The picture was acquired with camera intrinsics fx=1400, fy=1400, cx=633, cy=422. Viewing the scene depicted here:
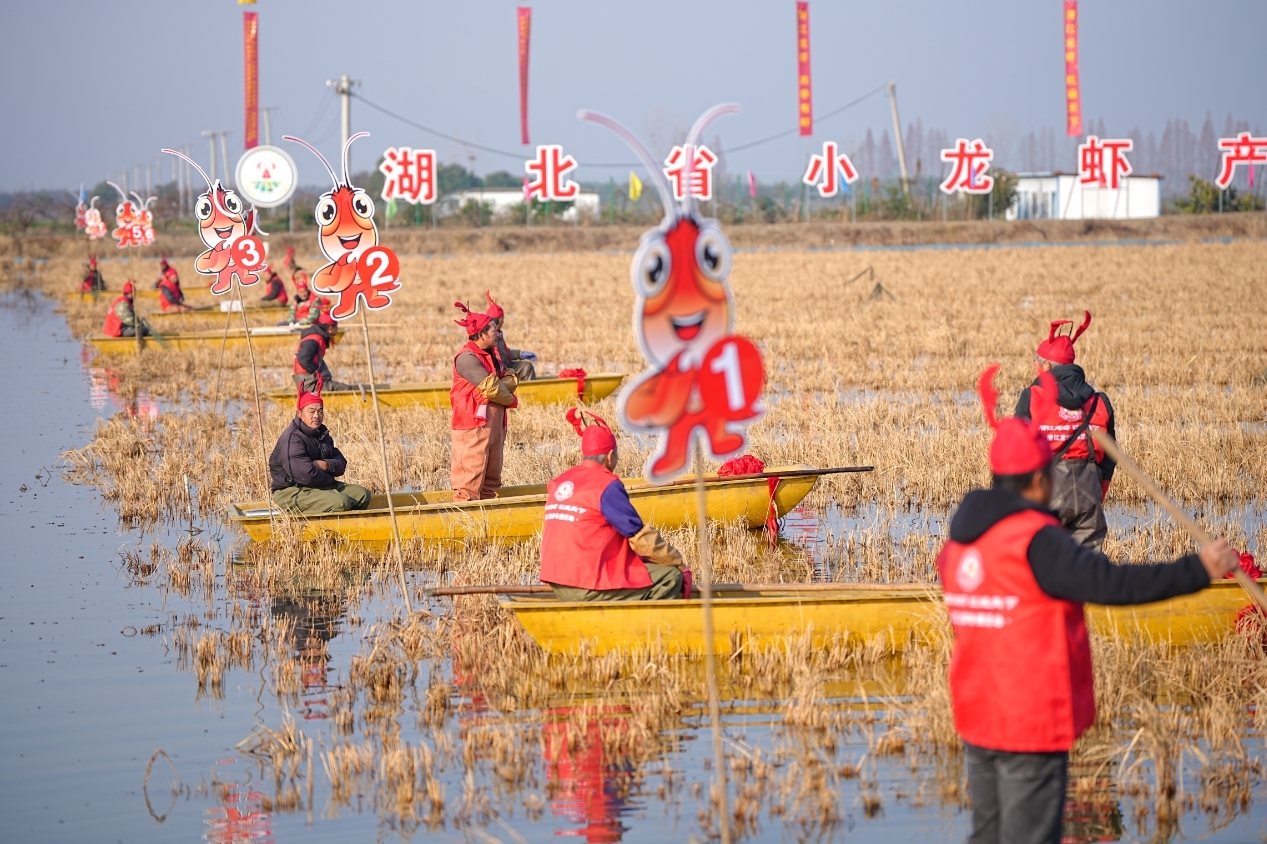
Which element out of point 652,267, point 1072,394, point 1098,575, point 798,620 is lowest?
point 798,620

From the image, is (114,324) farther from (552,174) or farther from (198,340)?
(552,174)

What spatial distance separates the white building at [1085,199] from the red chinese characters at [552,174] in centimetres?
2193

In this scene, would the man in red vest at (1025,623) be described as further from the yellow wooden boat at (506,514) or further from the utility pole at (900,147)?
the utility pole at (900,147)

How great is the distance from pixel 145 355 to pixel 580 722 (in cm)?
1992

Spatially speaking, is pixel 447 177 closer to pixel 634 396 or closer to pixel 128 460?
pixel 128 460

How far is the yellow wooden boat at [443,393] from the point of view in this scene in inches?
704

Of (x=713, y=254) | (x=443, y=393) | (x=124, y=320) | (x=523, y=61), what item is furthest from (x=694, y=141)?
(x=523, y=61)

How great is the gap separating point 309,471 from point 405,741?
462 cm

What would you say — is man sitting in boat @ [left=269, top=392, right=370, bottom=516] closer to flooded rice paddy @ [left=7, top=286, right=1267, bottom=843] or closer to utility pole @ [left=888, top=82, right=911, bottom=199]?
flooded rice paddy @ [left=7, top=286, right=1267, bottom=843]

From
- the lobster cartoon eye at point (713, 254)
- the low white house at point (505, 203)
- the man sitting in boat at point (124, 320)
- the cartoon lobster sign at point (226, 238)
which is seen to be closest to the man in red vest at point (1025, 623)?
the lobster cartoon eye at point (713, 254)

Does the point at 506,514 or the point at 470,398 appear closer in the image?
the point at 506,514

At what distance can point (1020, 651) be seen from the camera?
4707 millimetres

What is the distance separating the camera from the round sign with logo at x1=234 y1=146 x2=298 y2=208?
38.8m

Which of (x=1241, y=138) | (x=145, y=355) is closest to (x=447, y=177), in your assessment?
(x=1241, y=138)
